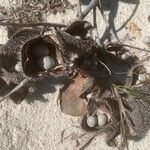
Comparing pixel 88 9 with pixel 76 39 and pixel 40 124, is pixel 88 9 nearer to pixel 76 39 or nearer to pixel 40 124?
pixel 76 39

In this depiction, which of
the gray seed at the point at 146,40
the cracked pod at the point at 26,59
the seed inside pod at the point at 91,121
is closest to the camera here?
the cracked pod at the point at 26,59

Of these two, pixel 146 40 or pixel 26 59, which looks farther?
pixel 146 40

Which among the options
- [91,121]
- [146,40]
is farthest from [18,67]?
[146,40]

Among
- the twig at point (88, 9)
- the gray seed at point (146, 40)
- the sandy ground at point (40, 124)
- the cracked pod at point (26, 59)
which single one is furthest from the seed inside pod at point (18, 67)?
the gray seed at point (146, 40)

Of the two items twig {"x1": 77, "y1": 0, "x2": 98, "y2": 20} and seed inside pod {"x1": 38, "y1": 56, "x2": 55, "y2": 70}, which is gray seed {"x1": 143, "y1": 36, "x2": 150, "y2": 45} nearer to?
twig {"x1": 77, "y1": 0, "x2": 98, "y2": 20}

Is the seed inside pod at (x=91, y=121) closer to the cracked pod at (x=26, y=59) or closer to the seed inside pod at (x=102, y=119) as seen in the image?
the seed inside pod at (x=102, y=119)

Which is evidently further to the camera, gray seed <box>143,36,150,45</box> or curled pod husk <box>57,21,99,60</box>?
gray seed <box>143,36,150,45</box>

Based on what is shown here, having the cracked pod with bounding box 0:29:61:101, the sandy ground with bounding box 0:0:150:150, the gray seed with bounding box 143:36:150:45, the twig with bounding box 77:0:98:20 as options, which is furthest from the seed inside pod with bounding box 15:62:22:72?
the gray seed with bounding box 143:36:150:45
